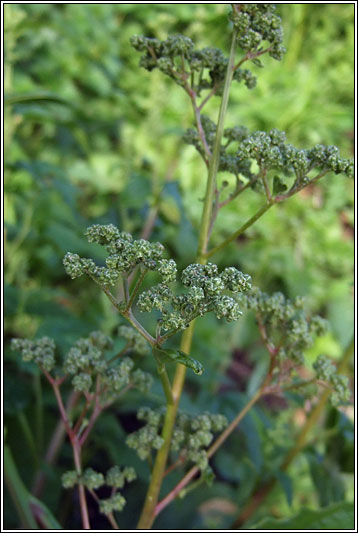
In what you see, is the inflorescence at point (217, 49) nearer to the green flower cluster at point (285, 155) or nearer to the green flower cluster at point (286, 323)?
the green flower cluster at point (285, 155)

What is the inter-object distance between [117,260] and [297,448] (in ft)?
2.92

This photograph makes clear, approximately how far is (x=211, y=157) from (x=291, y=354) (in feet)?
1.27

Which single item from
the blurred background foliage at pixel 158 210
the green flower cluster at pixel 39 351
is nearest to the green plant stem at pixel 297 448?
the blurred background foliage at pixel 158 210

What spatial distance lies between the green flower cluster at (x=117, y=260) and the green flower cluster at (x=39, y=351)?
0.29 metres

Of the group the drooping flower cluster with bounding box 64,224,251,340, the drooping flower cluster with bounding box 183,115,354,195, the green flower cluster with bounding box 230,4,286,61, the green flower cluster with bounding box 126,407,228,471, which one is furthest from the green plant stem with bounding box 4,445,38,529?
the green flower cluster with bounding box 230,4,286,61

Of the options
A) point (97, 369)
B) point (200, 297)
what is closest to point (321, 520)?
point (97, 369)

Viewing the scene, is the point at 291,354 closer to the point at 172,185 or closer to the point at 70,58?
the point at 172,185

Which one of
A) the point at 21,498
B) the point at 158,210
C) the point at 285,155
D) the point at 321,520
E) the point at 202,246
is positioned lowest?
the point at 21,498

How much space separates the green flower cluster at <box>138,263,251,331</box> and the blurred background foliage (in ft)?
2.08

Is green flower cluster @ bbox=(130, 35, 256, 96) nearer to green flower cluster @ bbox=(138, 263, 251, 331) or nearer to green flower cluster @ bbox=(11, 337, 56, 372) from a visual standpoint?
green flower cluster @ bbox=(138, 263, 251, 331)

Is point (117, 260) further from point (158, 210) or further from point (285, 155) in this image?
point (158, 210)

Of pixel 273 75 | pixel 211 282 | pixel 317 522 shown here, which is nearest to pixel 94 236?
pixel 211 282

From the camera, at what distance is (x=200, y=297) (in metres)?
0.66

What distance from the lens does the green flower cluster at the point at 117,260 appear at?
687 mm
